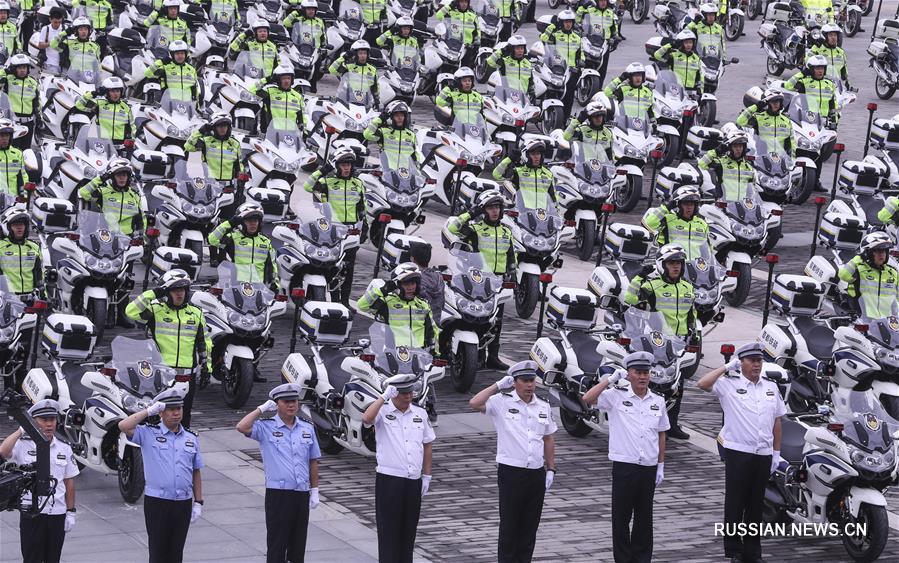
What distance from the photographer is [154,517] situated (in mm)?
16281

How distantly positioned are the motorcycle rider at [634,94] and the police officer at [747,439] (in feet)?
48.3

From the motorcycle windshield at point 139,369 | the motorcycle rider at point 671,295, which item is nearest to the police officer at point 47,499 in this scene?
the motorcycle windshield at point 139,369

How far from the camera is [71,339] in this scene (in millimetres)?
21172

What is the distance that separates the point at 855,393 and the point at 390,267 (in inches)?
329

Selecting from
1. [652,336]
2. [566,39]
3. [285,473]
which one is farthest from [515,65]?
[285,473]

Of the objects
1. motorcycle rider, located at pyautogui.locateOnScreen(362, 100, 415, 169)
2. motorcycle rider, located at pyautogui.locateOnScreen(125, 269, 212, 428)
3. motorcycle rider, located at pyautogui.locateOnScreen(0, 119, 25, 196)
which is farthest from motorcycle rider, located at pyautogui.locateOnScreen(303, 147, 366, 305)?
motorcycle rider, located at pyautogui.locateOnScreen(125, 269, 212, 428)

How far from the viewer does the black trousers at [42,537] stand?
1620cm

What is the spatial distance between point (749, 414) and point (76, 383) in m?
6.75

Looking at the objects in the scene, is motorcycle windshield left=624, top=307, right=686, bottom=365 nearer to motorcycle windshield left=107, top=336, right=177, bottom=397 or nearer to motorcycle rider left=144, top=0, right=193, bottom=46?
motorcycle windshield left=107, top=336, right=177, bottom=397

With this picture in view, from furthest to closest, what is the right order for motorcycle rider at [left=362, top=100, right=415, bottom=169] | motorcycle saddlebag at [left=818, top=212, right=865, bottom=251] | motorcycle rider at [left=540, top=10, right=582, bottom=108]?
motorcycle rider at [left=540, top=10, right=582, bottom=108]
motorcycle rider at [left=362, top=100, right=415, bottom=169]
motorcycle saddlebag at [left=818, top=212, right=865, bottom=251]

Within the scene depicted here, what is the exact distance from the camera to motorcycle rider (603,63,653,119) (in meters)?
32.7

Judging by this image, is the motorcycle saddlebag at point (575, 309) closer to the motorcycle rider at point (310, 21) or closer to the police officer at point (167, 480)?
A: the police officer at point (167, 480)

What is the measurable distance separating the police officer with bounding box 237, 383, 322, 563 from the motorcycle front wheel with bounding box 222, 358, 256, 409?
19.2ft

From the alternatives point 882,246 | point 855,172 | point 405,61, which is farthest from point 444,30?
point 882,246
